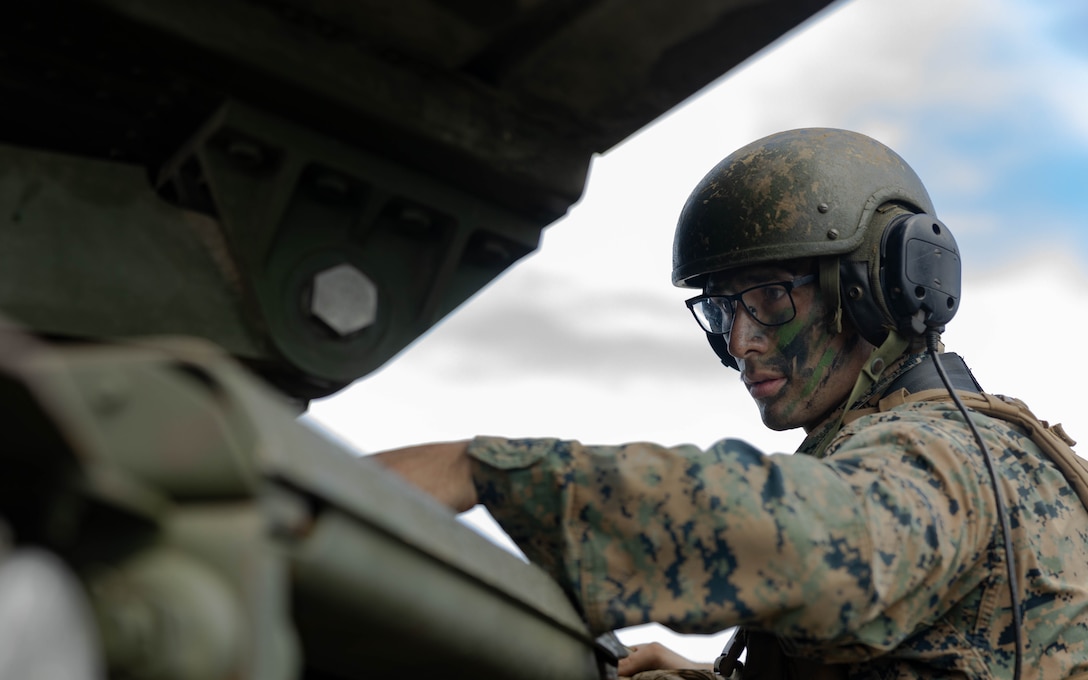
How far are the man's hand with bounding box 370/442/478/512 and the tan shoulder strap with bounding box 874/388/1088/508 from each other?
1566 millimetres

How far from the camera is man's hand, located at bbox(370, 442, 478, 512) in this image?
2.17m

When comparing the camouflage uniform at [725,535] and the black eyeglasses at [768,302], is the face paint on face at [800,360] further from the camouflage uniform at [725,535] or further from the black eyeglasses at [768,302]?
the camouflage uniform at [725,535]

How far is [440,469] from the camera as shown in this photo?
2207 millimetres

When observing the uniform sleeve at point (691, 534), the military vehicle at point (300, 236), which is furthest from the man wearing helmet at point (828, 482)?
the military vehicle at point (300, 236)

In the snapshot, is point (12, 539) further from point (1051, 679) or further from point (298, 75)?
point (1051, 679)

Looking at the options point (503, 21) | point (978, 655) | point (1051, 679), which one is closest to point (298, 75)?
point (503, 21)

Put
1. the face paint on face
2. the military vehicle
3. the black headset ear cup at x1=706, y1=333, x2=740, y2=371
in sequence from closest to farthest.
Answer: the military vehicle
the face paint on face
the black headset ear cup at x1=706, y1=333, x2=740, y2=371

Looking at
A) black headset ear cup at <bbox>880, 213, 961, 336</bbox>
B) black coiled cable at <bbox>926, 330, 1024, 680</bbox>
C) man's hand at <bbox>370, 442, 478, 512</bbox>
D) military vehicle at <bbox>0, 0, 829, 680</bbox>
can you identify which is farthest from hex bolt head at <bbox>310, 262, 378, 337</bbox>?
black headset ear cup at <bbox>880, 213, 961, 336</bbox>

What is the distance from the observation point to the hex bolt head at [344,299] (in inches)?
80.2

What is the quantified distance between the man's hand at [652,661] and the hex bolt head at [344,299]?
6.26 ft

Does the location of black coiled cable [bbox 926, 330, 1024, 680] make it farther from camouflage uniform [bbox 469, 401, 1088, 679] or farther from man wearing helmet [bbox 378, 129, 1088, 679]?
camouflage uniform [bbox 469, 401, 1088, 679]

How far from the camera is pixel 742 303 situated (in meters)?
3.80

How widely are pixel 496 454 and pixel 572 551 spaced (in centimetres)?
23

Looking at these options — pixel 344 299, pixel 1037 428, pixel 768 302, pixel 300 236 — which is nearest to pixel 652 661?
pixel 768 302
